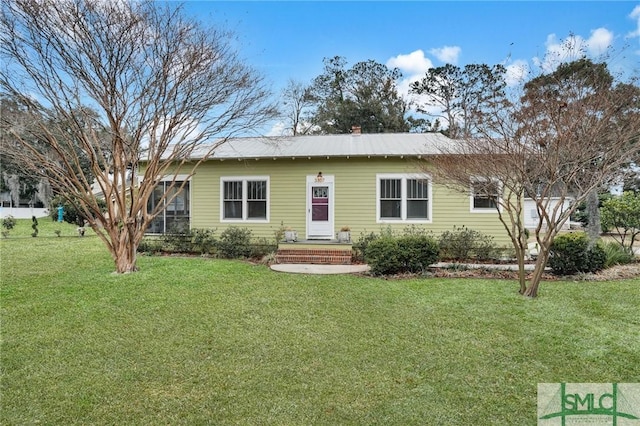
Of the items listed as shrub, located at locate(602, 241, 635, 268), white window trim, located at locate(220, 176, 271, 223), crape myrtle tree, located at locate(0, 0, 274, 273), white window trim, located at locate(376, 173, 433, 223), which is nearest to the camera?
crape myrtle tree, located at locate(0, 0, 274, 273)

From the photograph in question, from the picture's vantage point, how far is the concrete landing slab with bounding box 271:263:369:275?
8633mm

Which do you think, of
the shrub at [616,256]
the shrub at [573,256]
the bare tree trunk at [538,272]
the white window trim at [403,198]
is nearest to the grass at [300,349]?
the bare tree trunk at [538,272]

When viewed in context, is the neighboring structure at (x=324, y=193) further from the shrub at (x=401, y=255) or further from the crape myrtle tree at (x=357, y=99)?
the crape myrtle tree at (x=357, y=99)

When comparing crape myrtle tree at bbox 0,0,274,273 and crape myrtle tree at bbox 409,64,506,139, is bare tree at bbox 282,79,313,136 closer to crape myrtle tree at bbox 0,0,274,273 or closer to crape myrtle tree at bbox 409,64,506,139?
crape myrtle tree at bbox 409,64,506,139

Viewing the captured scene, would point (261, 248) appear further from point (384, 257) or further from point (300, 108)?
point (300, 108)

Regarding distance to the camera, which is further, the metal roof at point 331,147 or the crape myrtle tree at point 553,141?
the metal roof at point 331,147

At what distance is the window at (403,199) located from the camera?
11461mm

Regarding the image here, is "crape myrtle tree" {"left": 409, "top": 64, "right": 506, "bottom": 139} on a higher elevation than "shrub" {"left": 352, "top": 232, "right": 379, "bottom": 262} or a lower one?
higher

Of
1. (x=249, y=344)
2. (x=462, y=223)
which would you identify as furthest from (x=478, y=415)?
(x=462, y=223)

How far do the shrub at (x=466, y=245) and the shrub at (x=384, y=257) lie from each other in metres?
2.95

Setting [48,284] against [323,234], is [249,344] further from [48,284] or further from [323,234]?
[323,234]

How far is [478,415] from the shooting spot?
9.52 ft

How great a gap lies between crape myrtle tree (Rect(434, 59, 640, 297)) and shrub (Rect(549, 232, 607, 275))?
1.81 meters

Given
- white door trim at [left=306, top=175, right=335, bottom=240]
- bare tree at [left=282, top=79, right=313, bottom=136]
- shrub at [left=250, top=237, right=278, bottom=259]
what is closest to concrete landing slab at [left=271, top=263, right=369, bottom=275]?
shrub at [left=250, top=237, right=278, bottom=259]
